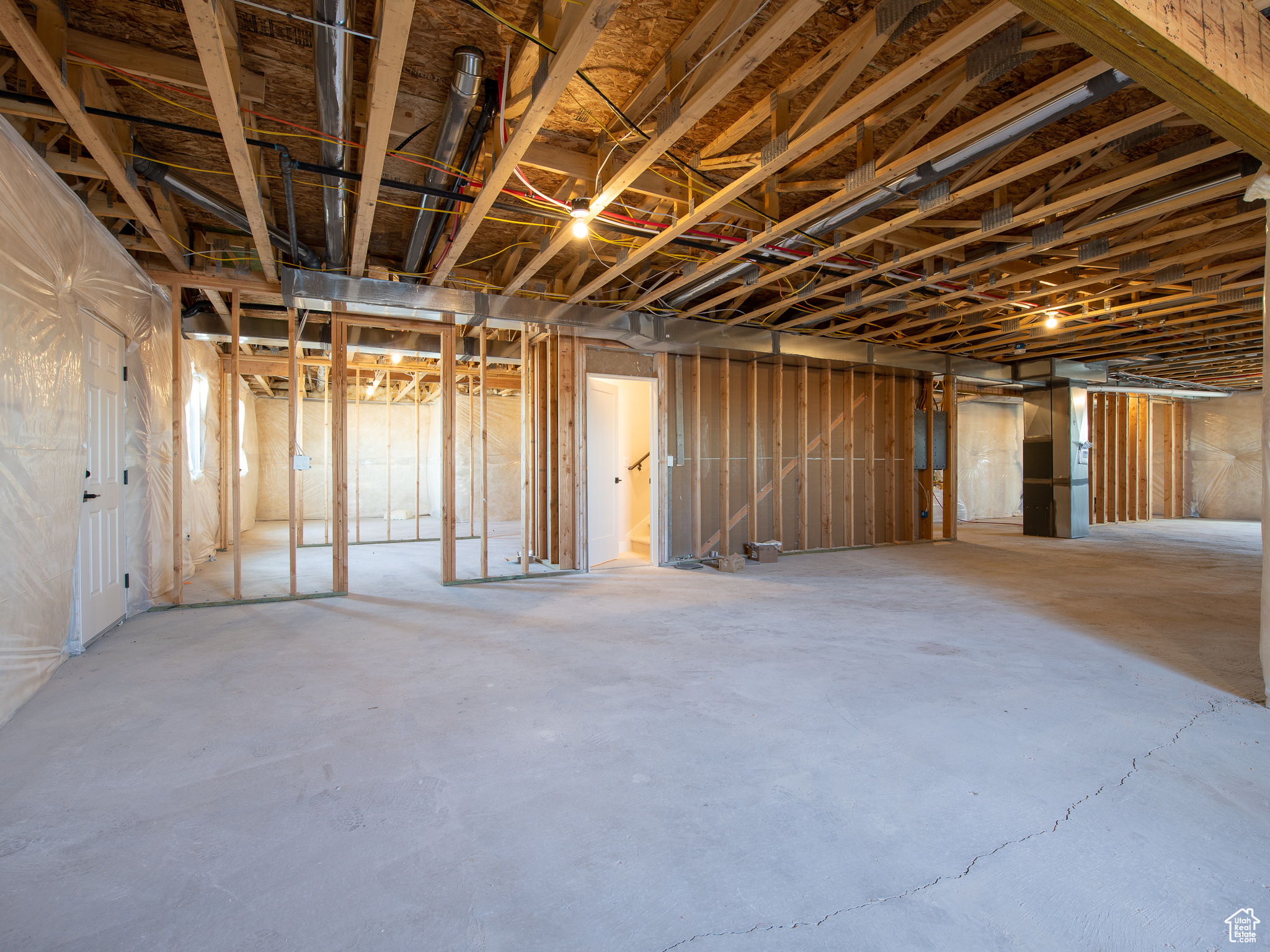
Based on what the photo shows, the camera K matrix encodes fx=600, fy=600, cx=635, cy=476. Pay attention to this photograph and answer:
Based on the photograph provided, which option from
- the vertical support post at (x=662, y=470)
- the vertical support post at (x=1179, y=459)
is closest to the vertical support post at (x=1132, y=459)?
the vertical support post at (x=1179, y=459)

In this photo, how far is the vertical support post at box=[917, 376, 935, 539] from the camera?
8.62 meters

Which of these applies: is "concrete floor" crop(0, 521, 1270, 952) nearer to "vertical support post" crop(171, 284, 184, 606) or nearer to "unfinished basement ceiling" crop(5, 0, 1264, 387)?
"vertical support post" crop(171, 284, 184, 606)

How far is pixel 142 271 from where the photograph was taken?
4.60 meters

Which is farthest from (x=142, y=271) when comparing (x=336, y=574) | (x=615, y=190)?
(x=615, y=190)

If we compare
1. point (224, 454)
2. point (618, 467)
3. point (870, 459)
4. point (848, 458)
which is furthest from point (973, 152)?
point (224, 454)

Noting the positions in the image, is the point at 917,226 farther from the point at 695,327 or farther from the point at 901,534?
the point at 901,534

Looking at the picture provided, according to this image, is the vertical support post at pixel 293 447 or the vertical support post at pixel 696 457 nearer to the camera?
the vertical support post at pixel 293 447

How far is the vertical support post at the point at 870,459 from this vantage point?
815 cm

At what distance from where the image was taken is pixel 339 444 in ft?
17.1

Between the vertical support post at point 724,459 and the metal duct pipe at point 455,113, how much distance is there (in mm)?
3903

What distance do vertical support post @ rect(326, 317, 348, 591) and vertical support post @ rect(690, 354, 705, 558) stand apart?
3.61 meters

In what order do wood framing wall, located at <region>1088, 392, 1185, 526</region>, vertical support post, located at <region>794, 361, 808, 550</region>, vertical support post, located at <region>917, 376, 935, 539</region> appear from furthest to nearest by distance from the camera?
wood framing wall, located at <region>1088, 392, 1185, 526</region> < vertical support post, located at <region>917, 376, 935, 539</region> < vertical support post, located at <region>794, 361, 808, 550</region>

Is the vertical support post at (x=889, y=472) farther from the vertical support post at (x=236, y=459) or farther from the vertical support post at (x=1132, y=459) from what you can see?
the vertical support post at (x=236, y=459)

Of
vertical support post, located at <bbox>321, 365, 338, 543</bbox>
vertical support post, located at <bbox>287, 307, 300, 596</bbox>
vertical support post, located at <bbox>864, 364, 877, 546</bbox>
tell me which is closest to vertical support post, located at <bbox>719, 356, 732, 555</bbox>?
vertical support post, located at <bbox>864, 364, 877, 546</bbox>
